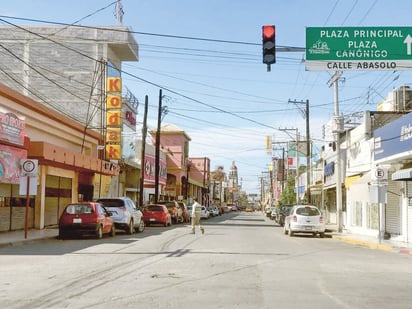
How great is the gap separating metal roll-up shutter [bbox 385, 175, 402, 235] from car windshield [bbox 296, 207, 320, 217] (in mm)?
3422

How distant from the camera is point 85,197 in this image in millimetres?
36844

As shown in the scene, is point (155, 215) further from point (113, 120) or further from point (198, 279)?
point (198, 279)

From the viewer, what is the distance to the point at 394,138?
79.4 ft

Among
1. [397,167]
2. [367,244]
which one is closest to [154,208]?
[397,167]

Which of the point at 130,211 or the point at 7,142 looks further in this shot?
the point at 130,211

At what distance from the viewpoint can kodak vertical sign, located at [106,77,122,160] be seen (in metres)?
36.8

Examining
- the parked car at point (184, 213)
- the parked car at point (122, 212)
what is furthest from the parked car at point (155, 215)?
the parked car at point (184, 213)

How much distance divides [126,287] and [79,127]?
25499mm

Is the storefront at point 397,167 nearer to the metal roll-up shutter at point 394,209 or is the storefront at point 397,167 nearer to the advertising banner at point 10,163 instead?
the metal roll-up shutter at point 394,209

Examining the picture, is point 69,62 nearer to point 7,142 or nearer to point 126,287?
point 7,142

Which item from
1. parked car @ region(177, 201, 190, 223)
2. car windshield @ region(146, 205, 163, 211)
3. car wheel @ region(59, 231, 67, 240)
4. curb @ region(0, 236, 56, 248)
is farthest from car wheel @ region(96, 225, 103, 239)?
parked car @ region(177, 201, 190, 223)

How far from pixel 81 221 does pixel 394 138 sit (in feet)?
44.5

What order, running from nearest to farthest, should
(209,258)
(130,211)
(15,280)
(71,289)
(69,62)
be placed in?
(71,289) → (15,280) → (209,258) → (130,211) → (69,62)

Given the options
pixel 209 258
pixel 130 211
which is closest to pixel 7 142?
pixel 130 211
